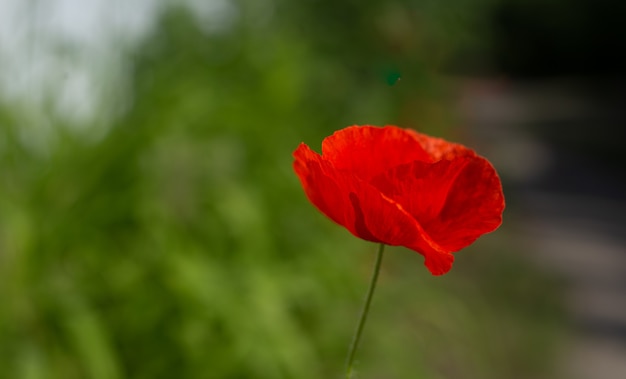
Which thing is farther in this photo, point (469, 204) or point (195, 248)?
point (195, 248)

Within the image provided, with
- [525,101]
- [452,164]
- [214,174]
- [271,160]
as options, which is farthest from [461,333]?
[525,101]

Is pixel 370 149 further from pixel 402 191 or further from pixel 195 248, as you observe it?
pixel 195 248

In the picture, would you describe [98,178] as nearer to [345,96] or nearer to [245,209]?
[245,209]

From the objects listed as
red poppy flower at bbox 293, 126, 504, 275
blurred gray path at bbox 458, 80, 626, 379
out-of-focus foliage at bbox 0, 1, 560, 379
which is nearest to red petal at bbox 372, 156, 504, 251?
red poppy flower at bbox 293, 126, 504, 275

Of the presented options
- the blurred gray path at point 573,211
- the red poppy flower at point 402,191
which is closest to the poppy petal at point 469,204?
the red poppy flower at point 402,191

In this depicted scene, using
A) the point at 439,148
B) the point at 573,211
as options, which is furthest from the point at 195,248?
the point at 573,211

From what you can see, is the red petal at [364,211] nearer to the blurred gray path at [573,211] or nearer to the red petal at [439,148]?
the red petal at [439,148]

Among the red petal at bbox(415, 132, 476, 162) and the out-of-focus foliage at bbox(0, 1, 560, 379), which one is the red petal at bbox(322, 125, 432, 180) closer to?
the red petal at bbox(415, 132, 476, 162)
